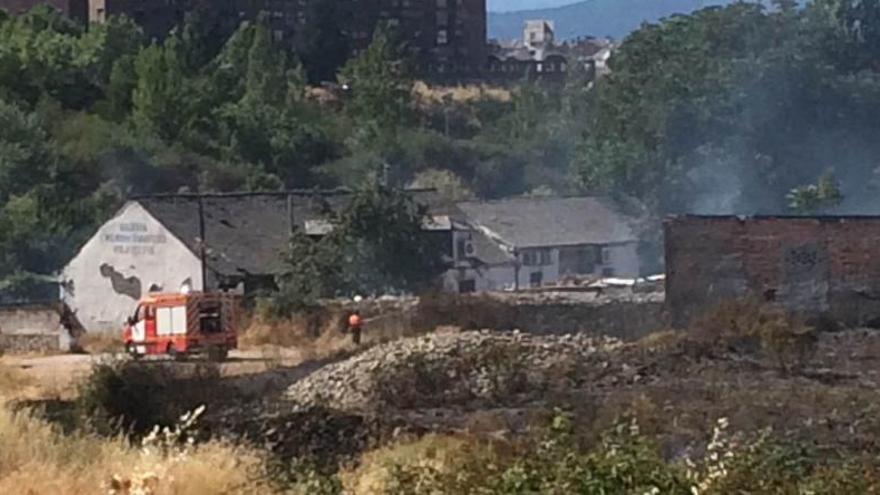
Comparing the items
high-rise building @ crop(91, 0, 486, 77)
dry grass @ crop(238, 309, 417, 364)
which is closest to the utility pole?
dry grass @ crop(238, 309, 417, 364)

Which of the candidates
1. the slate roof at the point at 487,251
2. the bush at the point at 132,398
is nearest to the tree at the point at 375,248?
the slate roof at the point at 487,251

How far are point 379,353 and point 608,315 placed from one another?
10021mm

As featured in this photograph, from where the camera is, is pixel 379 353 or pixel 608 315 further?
pixel 608 315

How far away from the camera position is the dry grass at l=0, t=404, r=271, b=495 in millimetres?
11969

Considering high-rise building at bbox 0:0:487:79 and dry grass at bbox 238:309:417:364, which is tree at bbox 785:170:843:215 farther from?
high-rise building at bbox 0:0:487:79

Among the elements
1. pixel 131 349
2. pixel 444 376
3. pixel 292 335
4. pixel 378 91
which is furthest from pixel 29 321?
pixel 378 91

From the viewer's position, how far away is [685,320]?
35.7 m

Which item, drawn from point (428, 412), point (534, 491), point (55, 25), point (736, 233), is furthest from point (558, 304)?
point (55, 25)

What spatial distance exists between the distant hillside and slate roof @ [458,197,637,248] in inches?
3481

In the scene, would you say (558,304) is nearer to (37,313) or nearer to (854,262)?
(854,262)

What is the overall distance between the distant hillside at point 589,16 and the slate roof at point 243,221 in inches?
3870

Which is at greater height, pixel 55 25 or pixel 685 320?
pixel 55 25

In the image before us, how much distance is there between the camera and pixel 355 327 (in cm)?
3366

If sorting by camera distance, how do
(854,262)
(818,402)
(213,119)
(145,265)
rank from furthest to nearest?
(213,119) < (145,265) < (854,262) < (818,402)
